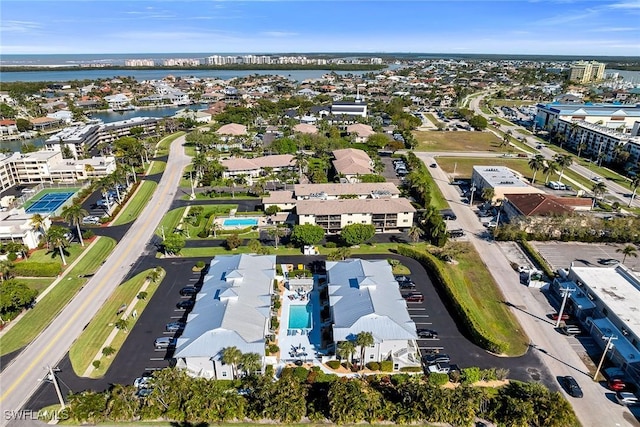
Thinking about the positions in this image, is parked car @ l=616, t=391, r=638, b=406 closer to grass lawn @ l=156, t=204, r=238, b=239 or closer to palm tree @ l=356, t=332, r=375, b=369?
palm tree @ l=356, t=332, r=375, b=369

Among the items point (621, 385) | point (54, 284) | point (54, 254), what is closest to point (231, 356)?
point (54, 284)

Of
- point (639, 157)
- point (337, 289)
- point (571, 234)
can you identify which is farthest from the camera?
point (639, 157)

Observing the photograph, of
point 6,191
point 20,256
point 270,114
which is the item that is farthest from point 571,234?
point 270,114

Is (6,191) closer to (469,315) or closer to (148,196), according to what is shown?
(148,196)

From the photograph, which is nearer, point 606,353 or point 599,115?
point 606,353

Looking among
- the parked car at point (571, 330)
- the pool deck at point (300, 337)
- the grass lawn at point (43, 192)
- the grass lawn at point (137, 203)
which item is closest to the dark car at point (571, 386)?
the parked car at point (571, 330)

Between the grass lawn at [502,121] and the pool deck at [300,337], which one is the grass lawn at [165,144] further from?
the grass lawn at [502,121]

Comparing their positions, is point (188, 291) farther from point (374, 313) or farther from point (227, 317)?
point (374, 313)
